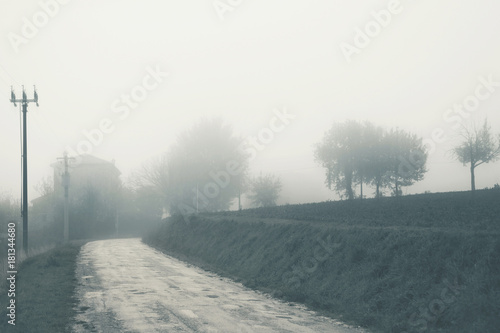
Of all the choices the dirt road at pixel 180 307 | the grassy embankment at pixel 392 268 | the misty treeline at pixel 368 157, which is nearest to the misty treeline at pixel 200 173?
the misty treeline at pixel 368 157

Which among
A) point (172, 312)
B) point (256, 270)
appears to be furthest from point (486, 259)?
point (256, 270)

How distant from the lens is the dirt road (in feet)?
36.4

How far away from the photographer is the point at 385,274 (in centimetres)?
1402

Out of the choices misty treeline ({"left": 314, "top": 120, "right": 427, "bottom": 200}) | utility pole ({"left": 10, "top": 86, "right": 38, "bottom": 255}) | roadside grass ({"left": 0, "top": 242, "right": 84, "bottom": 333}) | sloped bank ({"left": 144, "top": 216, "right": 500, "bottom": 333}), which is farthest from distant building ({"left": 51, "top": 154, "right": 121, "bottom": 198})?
sloped bank ({"left": 144, "top": 216, "right": 500, "bottom": 333})

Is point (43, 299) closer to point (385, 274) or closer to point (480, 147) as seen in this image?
point (385, 274)

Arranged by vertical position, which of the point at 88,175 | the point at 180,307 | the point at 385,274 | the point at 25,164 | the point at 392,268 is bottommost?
the point at 180,307

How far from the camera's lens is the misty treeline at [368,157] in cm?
5666

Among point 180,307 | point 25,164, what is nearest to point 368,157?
point 25,164

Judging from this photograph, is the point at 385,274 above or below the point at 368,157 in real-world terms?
below

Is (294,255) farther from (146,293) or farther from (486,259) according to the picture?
(486,259)

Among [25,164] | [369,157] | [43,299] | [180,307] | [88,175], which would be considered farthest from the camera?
[88,175]

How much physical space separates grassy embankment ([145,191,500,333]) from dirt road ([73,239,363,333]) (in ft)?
3.78

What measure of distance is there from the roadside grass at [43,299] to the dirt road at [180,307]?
1.36ft

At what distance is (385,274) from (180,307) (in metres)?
6.07
